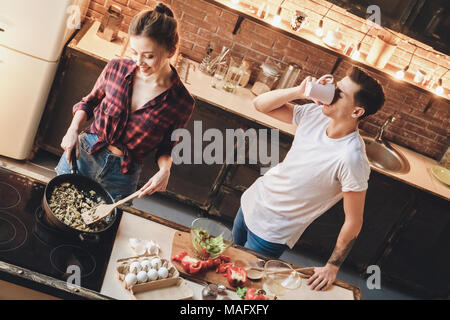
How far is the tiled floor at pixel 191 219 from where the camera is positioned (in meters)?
3.68

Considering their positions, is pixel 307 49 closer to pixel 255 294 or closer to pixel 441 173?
pixel 441 173

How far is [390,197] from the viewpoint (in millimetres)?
3594

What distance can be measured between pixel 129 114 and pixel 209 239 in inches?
28.0

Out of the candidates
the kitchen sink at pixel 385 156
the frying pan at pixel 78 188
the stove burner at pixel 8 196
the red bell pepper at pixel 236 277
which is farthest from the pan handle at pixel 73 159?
the kitchen sink at pixel 385 156

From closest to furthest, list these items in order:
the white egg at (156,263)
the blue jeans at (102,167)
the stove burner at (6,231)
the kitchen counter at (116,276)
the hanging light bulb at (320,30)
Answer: the kitchen counter at (116,276), the stove burner at (6,231), the white egg at (156,263), the blue jeans at (102,167), the hanging light bulb at (320,30)

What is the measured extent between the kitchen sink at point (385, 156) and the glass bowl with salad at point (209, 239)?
7.00 feet

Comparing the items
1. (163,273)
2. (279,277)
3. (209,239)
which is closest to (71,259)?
(163,273)

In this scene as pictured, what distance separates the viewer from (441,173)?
382cm

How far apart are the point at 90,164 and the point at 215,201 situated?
167 cm

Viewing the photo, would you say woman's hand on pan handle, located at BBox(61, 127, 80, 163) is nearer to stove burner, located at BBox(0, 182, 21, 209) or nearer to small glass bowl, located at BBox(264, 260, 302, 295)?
stove burner, located at BBox(0, 182, 21, 209)

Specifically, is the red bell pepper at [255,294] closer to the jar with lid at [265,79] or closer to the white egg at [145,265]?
the white egg at [145,265]

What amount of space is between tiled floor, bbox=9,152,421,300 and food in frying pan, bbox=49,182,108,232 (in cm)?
170
